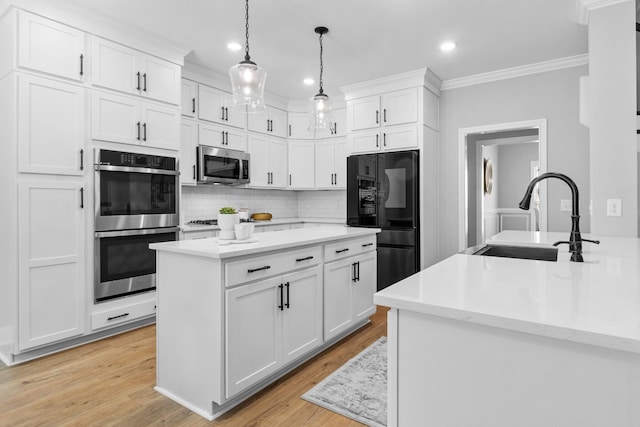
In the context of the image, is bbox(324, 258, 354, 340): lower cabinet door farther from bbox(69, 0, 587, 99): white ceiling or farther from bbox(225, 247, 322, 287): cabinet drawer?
bbox(69, 0, 587, 99): white ceiling

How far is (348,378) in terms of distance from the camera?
2.34 m

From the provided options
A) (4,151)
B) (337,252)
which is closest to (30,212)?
(4,151)

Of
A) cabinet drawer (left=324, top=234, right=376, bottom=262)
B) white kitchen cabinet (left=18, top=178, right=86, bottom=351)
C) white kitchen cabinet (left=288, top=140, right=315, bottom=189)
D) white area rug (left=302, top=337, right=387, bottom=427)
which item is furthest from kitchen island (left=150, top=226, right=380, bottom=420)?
white kitchen cabinet (left=288, top=140, right=315, bottom=189)

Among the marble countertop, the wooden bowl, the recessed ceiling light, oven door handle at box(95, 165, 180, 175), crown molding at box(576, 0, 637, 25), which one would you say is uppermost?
the recessed ceiling light

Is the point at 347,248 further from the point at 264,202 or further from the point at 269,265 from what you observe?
the point at 264,202

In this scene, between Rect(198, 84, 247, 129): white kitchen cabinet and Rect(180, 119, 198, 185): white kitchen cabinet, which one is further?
Rect(198, 84, 247, 129): white kitchen cabinet

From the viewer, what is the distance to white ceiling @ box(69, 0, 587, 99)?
2865 millimetres

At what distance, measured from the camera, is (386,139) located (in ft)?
14.8

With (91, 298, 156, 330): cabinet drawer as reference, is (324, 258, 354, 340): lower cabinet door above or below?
above

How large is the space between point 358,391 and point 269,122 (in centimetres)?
393

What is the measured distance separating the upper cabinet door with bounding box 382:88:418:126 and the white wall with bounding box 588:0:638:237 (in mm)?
1924

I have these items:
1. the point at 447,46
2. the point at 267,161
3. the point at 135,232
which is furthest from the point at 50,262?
the point at 447,46

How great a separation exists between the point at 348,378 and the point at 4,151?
2921 mm

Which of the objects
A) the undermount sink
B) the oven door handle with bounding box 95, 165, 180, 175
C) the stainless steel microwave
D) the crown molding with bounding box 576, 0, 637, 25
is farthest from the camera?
the stainless steel microwave
